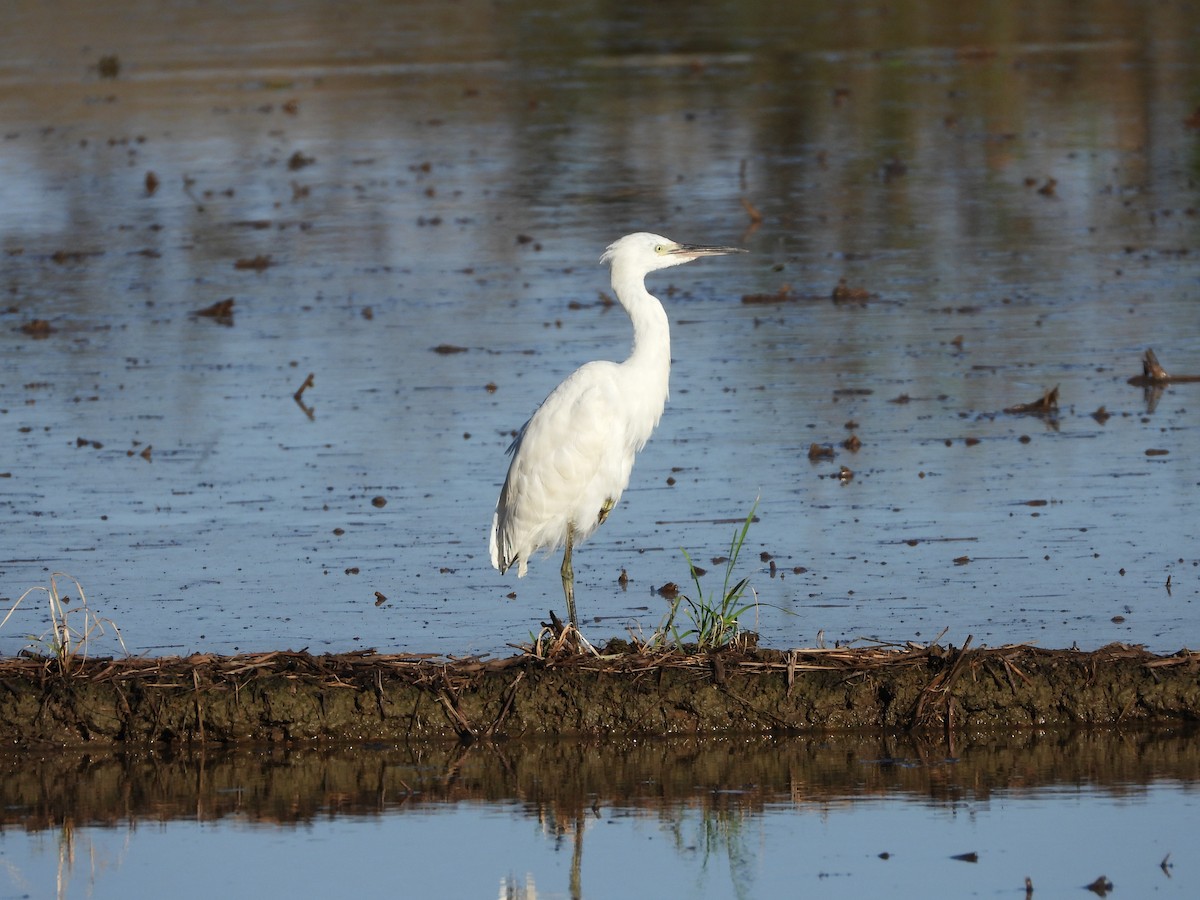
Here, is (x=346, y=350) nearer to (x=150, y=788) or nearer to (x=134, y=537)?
(x=134, y=537)

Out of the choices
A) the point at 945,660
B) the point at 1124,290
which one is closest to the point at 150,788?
the point at 945,660

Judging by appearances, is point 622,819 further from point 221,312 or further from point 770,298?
point 221,312

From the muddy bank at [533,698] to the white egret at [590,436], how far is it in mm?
1191

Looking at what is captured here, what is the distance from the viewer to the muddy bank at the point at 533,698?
7.56m

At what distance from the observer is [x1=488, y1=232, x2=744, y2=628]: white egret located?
29.2ft

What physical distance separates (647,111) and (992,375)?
51.2ft

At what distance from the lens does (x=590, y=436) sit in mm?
8883

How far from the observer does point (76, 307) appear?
1748cm

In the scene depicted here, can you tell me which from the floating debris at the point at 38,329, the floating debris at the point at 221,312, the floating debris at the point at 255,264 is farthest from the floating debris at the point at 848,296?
the floating debris at the point at 38,329

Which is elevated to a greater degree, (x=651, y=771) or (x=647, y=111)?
(x=647, y=111)

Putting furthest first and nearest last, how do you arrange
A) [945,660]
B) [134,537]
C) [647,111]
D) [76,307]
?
[647,111] → [76,307] → [134,537] → [945,660]

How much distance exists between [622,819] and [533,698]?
886 mm

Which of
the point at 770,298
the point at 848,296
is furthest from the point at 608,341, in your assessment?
the point at 848,296

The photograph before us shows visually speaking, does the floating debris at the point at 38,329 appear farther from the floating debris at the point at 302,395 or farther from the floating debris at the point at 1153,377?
the floating debris at the point at 1153,377
